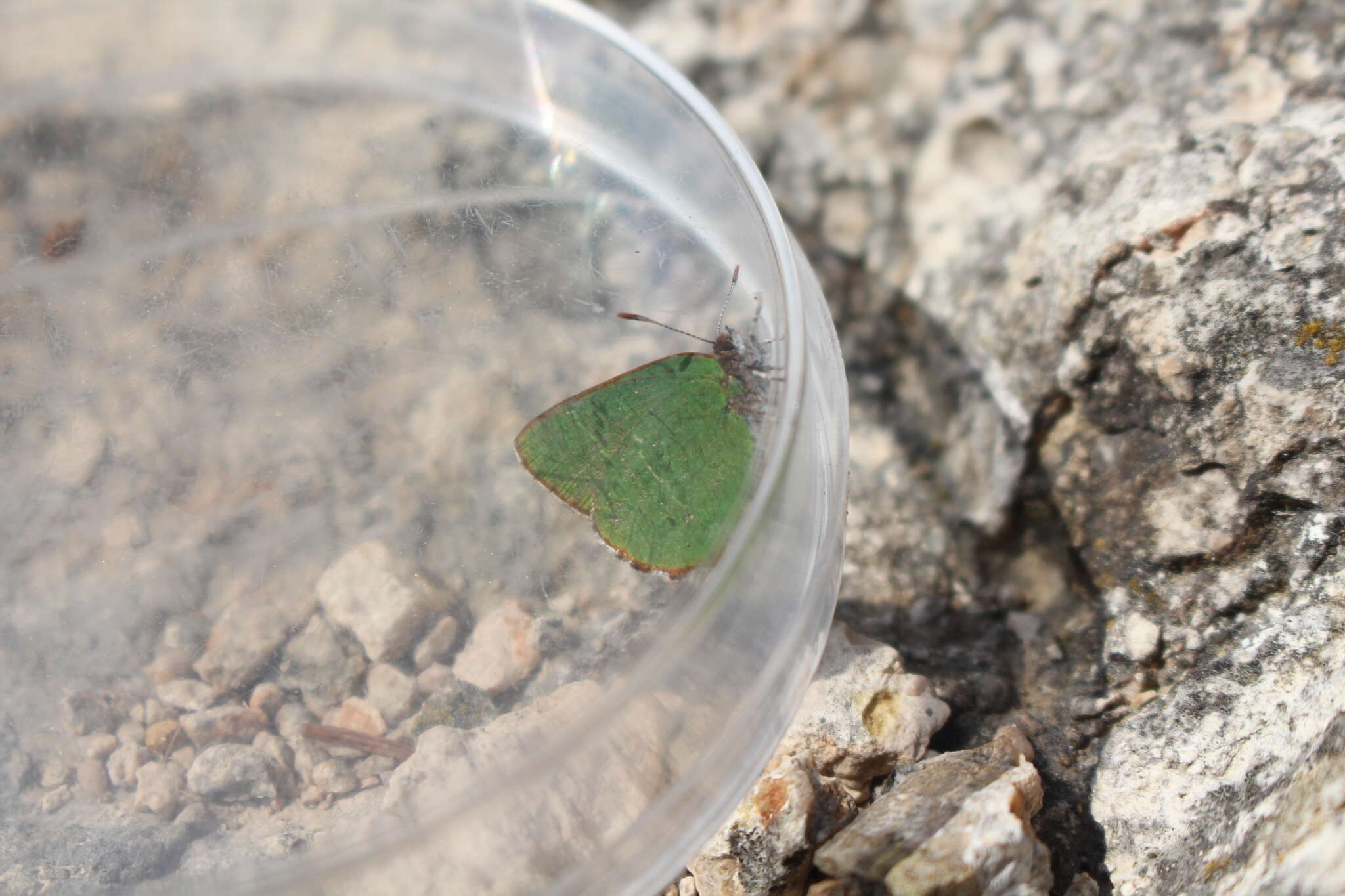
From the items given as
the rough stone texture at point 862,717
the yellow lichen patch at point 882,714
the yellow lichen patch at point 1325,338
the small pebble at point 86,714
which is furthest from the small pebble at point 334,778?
the yellow lichen patch at point 1325,338

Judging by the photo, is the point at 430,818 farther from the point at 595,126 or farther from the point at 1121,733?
the point at 595,126

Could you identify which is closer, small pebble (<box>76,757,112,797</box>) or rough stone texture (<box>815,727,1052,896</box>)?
rough stone texture (<box>815,727,1052,896</box>)

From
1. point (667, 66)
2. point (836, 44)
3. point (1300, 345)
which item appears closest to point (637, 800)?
point (1300, 345)

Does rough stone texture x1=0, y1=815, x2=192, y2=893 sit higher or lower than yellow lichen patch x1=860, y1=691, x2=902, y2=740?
lower

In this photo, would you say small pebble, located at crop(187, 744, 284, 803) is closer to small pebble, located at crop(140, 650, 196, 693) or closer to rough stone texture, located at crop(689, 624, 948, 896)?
small pebble, located at crop(140, 650, 196, 693)

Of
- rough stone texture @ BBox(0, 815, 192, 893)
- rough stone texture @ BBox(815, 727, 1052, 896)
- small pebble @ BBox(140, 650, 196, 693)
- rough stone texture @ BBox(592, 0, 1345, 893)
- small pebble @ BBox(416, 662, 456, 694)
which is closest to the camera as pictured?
rough stone texture @ BBox(815, 727, 1052, 896)

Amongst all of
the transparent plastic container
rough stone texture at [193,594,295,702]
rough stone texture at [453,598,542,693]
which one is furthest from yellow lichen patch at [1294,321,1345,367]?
rough stone texture at [193,594,295,702]

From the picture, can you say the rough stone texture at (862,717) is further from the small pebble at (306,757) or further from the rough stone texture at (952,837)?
the small pebble at (306,757)
